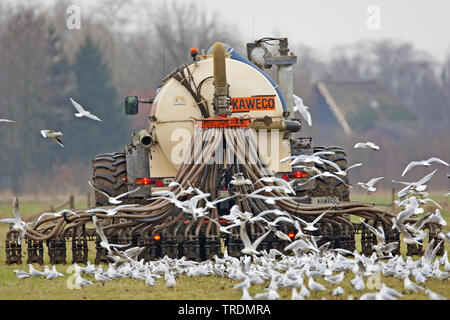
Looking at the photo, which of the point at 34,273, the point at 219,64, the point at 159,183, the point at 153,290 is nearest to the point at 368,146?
the point at 219,64

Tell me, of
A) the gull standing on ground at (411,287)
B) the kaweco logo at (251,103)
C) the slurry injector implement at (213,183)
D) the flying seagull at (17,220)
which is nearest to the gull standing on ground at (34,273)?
the flying seagull at (17,220)

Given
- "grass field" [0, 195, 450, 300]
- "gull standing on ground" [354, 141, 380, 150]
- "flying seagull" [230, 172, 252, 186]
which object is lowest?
"grass field" [0, 195, 450, 300]

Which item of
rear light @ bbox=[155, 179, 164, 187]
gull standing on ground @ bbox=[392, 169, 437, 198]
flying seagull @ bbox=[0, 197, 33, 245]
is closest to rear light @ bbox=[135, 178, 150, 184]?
rear light @ bbox=[155, 179, 164, 187]

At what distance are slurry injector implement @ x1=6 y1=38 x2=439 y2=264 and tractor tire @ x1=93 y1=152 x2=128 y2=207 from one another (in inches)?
0.9

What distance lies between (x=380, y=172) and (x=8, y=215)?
11.0 meters

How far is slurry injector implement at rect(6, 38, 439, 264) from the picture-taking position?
1573cm

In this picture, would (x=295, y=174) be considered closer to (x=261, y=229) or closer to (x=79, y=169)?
(x=261, y=229)

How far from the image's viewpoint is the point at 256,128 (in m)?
16.7

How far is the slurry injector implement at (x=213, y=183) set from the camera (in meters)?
15.7

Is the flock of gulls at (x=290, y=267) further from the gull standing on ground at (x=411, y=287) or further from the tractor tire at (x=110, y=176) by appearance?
→ the tractor tire at (x=110, y=176)

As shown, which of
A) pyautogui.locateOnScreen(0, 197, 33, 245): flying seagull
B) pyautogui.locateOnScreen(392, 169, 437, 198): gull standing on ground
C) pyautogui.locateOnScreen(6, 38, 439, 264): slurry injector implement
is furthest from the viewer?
pyautogui.locateOnScreen(6, 38, 439, 264): slurry injector implement

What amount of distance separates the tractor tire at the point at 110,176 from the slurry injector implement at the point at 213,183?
0.08ft

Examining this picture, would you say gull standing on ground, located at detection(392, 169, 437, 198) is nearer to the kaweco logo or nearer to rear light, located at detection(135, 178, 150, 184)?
the kaweco logo
